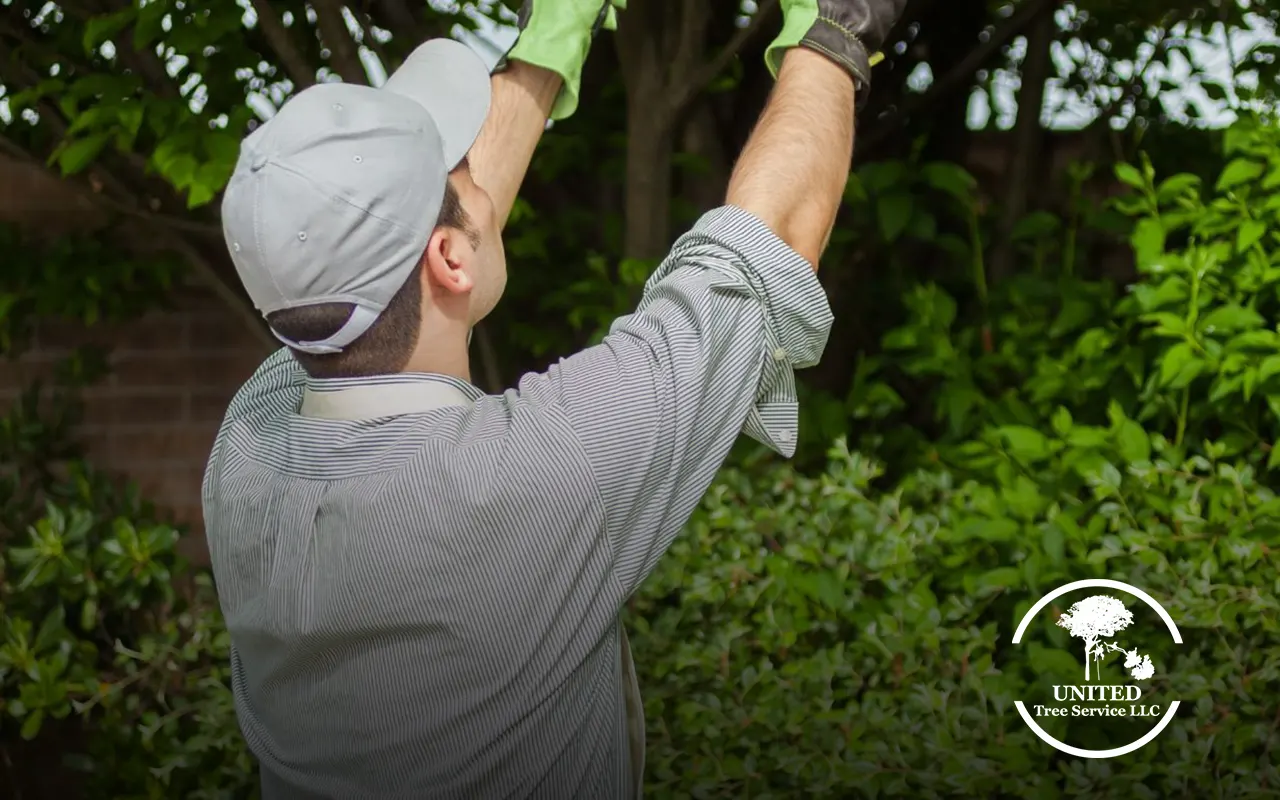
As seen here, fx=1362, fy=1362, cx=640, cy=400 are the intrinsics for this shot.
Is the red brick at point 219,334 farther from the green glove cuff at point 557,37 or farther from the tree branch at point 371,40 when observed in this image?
the green glove cuff at point 557,37

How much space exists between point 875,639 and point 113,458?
2442 mm

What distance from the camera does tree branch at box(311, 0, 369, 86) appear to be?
9.18 ft

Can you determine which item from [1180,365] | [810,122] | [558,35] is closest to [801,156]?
[810,122]

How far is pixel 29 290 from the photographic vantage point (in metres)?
3.50

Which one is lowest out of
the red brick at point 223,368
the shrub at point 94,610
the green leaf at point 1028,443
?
the shrub at point 94,610

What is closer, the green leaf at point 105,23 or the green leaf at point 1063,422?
the green leaf at point 105,23

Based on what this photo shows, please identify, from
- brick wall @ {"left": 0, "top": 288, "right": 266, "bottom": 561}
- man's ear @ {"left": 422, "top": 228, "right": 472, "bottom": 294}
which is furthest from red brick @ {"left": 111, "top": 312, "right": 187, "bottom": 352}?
man's ear @ {"left": 422, "top": 228, "right": 472, "bottom": 294}

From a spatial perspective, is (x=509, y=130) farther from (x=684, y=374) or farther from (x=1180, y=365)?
(x=1180, y=365)

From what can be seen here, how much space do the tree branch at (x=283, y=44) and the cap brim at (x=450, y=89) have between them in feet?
4.19

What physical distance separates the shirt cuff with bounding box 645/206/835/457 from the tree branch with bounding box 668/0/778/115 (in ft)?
4.67

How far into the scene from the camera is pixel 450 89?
61.9 inches

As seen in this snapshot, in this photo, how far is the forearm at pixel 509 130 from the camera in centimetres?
169

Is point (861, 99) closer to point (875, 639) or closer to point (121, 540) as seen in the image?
point (875, 639)

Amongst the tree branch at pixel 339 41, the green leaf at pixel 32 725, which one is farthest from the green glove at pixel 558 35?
the green leaf at pixel 32 725
